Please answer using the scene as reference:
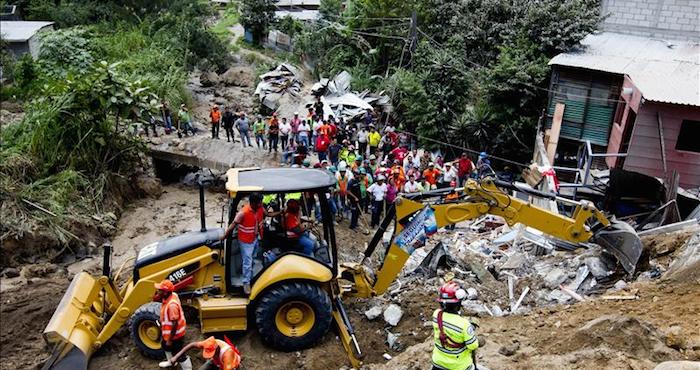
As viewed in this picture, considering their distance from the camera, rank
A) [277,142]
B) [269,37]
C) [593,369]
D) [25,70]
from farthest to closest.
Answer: [269,37]
[25,70]
[277,142]
[593,369]

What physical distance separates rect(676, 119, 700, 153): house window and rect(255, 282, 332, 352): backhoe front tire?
9.56 metres

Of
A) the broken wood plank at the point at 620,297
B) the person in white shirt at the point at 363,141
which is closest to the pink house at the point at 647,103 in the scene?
the person in white shirt at the point at 363,141

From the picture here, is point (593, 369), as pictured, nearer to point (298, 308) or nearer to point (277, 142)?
point (298, 308)

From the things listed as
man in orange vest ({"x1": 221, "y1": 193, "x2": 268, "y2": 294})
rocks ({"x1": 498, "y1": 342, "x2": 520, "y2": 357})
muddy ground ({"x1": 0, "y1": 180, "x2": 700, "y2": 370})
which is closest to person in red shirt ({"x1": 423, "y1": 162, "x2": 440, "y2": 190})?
muddy ground ({"x1": 0, "y1": 180, "x2": 700, "y2": 370})

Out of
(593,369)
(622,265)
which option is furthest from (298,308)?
(622,265)

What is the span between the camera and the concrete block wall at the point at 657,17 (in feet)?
59.0

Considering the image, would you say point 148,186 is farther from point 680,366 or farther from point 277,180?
point 680,366

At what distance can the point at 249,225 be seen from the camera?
6910mm

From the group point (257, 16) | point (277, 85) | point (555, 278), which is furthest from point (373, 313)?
point (257, 16)

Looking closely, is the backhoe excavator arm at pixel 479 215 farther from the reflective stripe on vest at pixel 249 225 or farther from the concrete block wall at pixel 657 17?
the concrete block wall at pixel 657 17

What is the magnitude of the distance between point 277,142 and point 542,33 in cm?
870

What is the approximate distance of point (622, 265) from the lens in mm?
7695

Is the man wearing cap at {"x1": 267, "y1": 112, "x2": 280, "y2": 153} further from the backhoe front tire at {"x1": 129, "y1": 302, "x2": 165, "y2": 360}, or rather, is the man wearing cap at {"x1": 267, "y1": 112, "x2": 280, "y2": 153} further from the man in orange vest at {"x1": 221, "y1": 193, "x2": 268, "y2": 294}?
the backhoe front tire at {"x1": 129, "y1": 302, "x2": 165, "y2": 360}

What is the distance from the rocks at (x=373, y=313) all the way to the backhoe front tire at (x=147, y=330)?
2.75 metres
